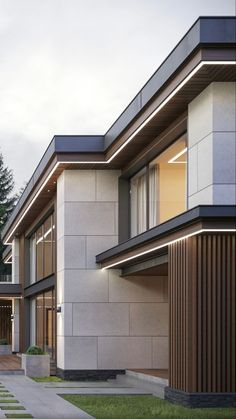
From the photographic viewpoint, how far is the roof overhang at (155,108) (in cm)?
1780

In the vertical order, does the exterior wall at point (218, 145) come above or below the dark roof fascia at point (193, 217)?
above

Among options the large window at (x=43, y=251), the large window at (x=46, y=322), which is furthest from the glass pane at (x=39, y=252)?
the large window at (x=46, y=322)

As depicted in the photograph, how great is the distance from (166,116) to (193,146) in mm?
2184

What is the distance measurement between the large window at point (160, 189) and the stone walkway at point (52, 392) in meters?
4.63

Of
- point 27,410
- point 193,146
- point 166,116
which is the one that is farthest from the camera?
point 166,116

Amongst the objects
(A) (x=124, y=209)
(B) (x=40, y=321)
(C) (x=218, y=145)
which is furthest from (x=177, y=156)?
(B) (x=40, y=321)

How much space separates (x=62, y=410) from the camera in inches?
752

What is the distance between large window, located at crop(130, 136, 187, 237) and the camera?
22650mm

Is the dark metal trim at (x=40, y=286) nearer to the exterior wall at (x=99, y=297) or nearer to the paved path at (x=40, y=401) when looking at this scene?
the exterior wall at (x=99, y=297)

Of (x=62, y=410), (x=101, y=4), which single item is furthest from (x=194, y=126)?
(x=62, y=410)

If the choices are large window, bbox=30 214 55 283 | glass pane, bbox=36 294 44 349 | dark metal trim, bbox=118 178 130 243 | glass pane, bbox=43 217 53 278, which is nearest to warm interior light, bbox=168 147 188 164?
dark metal trim, bbox=118 178 130 243

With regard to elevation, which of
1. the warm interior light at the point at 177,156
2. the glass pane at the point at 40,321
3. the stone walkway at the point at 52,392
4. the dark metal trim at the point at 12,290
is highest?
the warm interior light at the point at 177,156

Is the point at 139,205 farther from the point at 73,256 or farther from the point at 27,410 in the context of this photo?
the point at 27,410

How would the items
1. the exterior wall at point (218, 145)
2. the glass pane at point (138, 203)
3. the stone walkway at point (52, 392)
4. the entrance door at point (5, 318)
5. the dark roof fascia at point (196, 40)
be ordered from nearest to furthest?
the dark roof fascia at point (196, 40) < the stone walkway at point (52, 392) < the exterior wall at point (218, 145) < the glass pane at point (138, 203) < the entrance door at point (5, 318)
